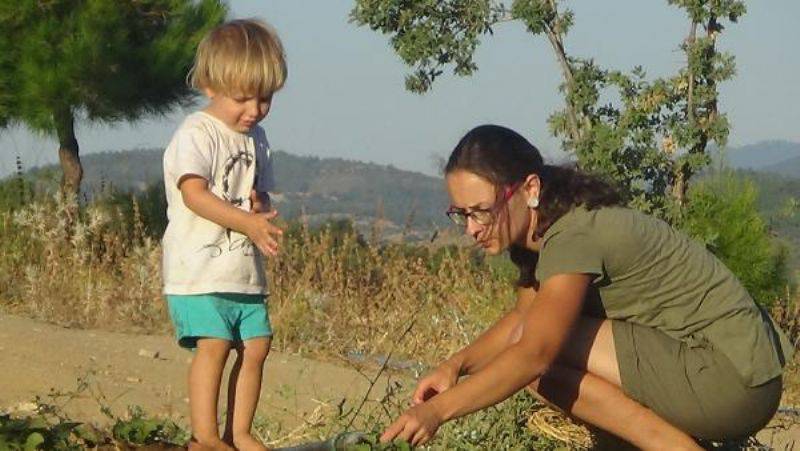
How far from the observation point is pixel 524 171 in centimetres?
475

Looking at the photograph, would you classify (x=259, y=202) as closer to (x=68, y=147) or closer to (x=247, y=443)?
(x=247, y=443)

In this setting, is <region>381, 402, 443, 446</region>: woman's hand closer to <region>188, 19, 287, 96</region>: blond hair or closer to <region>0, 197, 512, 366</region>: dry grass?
<region>188, 19, 287, 96</region>: blond hair

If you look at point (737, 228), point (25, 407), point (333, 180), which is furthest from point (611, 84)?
point (333, 180)

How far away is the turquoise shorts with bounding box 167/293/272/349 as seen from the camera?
16.0 ft

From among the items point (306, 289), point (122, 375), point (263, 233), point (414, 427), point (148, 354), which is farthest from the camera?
point (306, 289)

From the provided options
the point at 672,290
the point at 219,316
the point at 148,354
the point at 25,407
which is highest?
the point at 672,290

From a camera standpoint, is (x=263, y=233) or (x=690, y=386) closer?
(x=263, y=233)

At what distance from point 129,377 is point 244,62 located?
2.77 m

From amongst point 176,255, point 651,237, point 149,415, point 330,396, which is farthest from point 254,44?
point 330,396

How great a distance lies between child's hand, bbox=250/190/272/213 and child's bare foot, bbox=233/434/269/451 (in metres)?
0.71

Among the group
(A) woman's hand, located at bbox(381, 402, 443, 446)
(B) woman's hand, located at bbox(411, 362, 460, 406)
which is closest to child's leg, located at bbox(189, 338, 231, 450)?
(B) woman's hand, located at bbox(411, 362, 460, 406)

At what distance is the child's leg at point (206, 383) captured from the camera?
193 inches

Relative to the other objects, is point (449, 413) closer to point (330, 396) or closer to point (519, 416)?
point (519, 416)

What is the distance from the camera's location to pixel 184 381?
7.34 m
